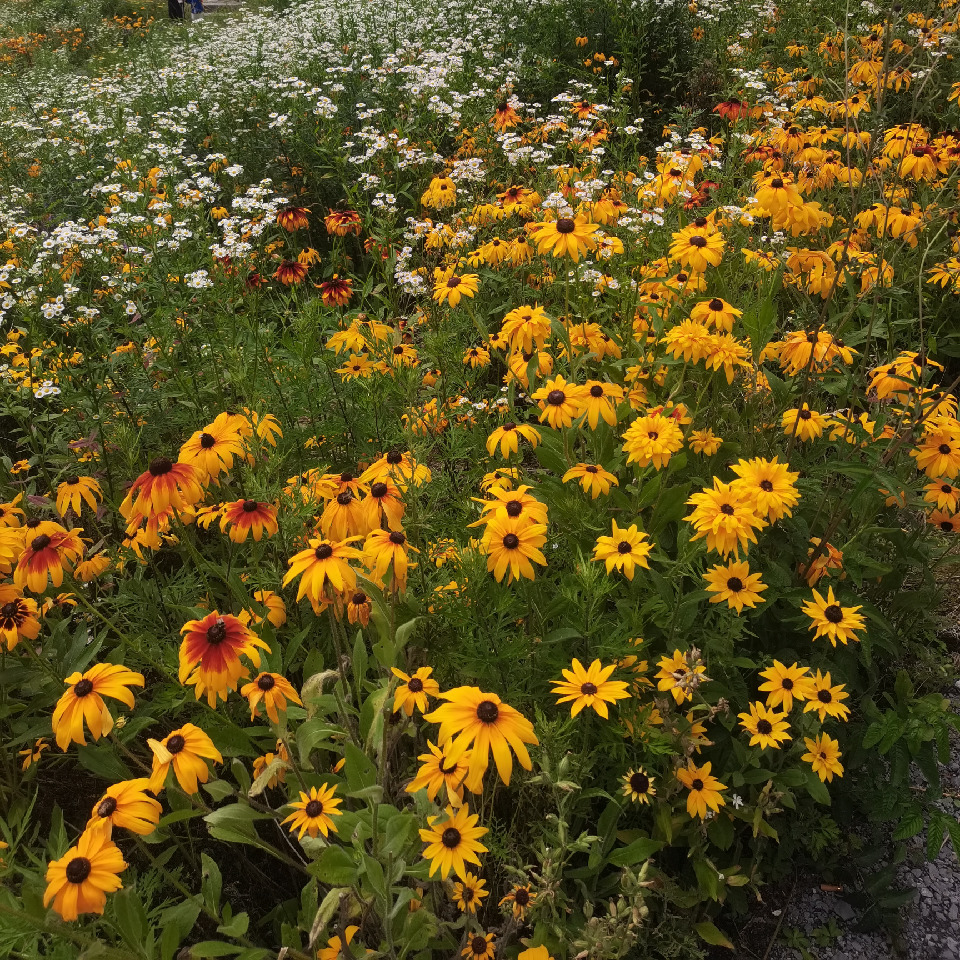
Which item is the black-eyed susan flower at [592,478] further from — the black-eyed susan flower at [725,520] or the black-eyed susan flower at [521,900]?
the black-eyed susan flower at [521,900]

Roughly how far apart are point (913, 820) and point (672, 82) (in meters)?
6.81

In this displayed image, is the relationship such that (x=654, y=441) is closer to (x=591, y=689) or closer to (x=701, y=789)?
(x=591, y=689)

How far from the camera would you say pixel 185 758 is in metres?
1.53

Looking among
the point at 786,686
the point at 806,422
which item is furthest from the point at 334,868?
the point at 806,422

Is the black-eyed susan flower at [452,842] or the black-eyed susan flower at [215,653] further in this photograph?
→ the black-eyed susan flower at [215,653]

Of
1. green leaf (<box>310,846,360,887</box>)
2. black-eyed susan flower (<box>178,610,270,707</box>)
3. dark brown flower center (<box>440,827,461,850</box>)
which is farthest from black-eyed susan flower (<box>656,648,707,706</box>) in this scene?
black-eyed susan flower (<box>178,610,270,707</box>)

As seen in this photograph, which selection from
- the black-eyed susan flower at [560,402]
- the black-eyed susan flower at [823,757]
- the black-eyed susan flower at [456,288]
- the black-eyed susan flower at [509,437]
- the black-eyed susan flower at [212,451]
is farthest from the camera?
the black-eyed susan flower at [456,288]

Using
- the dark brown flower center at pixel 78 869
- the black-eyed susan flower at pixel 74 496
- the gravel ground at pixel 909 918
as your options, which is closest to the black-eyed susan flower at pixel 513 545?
the dark brown flower center at pixel 78 869

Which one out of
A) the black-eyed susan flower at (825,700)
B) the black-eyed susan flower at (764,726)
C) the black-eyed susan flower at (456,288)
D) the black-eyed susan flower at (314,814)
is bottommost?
the black-eyed susan flower at (764,726)

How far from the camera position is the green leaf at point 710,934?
77.5 inches

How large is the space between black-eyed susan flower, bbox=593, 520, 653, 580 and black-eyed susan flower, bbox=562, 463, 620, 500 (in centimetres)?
21

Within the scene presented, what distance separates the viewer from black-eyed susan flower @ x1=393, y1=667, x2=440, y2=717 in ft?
5.71

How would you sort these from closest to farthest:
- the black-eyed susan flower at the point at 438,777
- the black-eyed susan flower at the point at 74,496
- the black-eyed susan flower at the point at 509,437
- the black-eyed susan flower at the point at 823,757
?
the black-eyed susan flower at the point at 438,777
the black-eyed susan flower at the point at 823,757
the black-eyed susan flower at the point at 509,437
the black-eyed susan flower at the point at 74,496

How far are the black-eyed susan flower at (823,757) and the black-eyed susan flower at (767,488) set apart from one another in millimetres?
633
